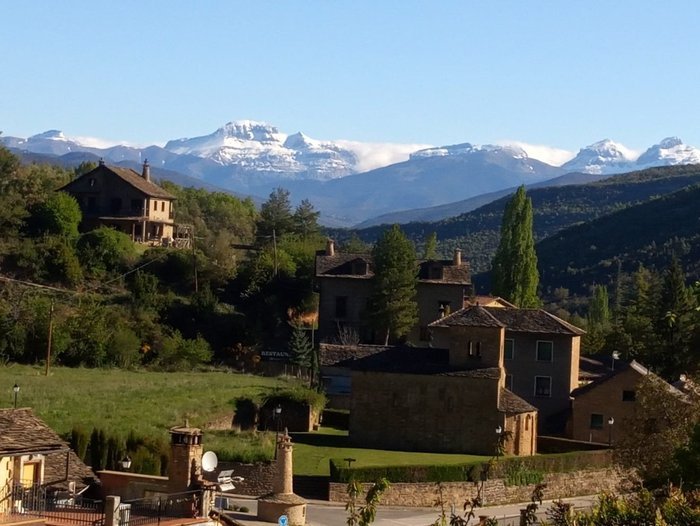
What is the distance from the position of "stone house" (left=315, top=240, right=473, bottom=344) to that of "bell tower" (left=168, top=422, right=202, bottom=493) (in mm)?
46293

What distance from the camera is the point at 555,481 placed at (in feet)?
175

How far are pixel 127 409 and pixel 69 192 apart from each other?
138 ft

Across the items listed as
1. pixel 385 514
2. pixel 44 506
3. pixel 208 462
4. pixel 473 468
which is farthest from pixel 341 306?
pixel 44 506

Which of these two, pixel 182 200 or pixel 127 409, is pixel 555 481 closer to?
pixel 127 409

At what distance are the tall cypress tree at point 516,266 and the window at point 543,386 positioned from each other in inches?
848

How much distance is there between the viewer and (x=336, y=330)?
78375 mm

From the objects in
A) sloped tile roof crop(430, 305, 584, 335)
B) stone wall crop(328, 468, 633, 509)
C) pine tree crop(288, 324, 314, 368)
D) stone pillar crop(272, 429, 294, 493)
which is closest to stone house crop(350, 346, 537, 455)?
stone wall crop(328, 468, 633, 509)

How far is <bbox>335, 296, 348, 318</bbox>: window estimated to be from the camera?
78750 millimetres

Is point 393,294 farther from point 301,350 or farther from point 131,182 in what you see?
point 131,182

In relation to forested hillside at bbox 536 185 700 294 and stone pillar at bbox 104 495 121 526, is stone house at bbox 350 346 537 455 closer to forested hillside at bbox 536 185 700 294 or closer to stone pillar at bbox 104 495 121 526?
stone pillar at bbox 104 495 121 526

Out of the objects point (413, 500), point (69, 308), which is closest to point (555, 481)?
point (413, 500)

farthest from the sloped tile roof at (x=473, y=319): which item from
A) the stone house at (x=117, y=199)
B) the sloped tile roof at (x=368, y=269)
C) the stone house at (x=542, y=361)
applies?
the stone house at (x=117, y=199)

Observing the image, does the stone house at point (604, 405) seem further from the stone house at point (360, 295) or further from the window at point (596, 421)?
the stone house at point (360, 295)

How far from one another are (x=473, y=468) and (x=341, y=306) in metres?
29.8
